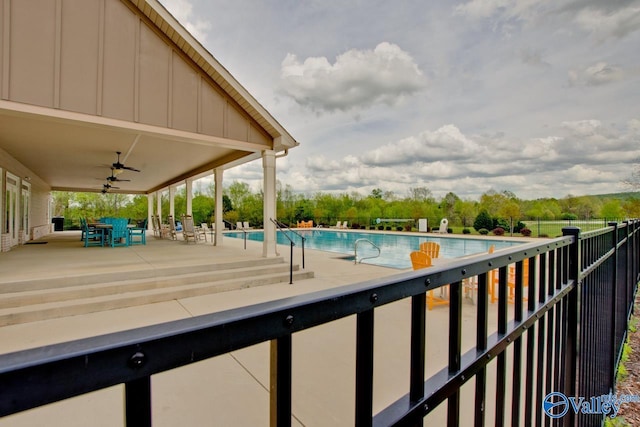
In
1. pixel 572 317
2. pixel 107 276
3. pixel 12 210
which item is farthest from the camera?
pixel 12 210

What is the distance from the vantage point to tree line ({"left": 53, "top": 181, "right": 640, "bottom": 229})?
77.9ft

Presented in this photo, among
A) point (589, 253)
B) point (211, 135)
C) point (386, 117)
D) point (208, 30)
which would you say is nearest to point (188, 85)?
point (211, 135)

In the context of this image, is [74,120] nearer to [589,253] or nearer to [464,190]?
[589,253]

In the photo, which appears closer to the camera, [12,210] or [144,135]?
[144,135]

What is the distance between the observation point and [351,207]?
31844 mm

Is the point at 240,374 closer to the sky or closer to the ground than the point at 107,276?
closer to the ground

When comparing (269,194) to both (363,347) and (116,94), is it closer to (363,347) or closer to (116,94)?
(116,94)

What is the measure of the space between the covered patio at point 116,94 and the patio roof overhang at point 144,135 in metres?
0.02

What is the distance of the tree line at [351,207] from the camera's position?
23.8m

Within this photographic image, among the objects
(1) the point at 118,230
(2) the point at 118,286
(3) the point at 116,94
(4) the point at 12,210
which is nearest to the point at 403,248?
(1) the point at 118,230

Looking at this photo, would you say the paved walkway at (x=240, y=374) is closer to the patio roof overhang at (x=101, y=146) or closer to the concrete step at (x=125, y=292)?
the concrete step at (x=125, y=292)

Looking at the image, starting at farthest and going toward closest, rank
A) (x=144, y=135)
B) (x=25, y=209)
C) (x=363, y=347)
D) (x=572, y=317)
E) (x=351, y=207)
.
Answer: (x=351, y=207) < (x=25, y=209) < (x=144, y=135) < (x=572, y=317) < (x=363, y=347)

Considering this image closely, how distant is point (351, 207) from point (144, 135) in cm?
2626

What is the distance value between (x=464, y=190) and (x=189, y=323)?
32731mm
